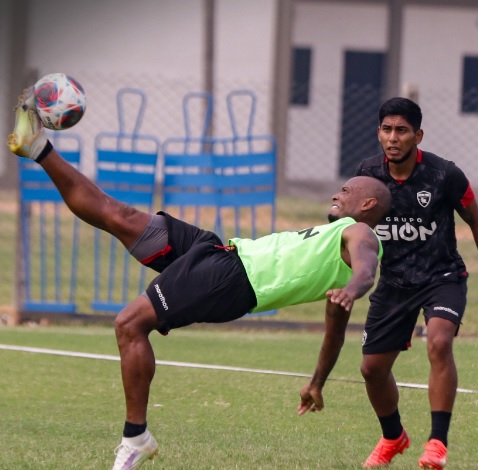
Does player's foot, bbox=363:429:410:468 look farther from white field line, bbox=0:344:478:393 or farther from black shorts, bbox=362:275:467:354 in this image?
white field line, bbox=0:344:478:393

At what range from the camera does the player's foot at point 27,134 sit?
20.8ft

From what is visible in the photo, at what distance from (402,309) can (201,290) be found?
1267mm

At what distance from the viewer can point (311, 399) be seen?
6.44 metres

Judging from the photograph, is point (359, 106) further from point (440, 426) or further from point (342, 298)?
point (342, 298)

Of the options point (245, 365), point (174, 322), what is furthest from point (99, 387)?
point (174, 322)

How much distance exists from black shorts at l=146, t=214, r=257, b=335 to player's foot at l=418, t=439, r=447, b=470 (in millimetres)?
1088

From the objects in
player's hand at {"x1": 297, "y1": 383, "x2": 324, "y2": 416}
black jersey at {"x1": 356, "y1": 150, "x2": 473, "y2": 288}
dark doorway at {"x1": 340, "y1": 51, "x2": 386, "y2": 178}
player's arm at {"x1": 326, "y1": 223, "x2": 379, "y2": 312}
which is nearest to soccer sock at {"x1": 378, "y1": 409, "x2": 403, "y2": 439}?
player's hand at {"x1": 297, "y1": 383, "x2": 324, "y2": 416}

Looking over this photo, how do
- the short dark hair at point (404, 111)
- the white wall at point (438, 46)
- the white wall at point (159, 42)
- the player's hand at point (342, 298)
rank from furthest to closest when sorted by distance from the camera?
the white wall at point (438, 46)
the white wall at point (159, 42)
the short dark hair at point (404, 111)
the player's hand at point (342, 298)

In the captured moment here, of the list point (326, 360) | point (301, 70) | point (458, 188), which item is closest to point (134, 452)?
point (326, 360)

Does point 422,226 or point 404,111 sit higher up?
point 404,111

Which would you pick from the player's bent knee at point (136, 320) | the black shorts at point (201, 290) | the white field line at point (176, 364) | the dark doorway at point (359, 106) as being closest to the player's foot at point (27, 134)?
the black shorts at point (201, 290)

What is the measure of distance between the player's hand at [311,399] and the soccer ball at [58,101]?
190 cm

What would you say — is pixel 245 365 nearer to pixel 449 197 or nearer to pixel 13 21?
pixel 449 197

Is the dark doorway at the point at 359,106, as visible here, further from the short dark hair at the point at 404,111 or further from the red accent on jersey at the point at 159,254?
the red accent on jersey at the point at 159,254
